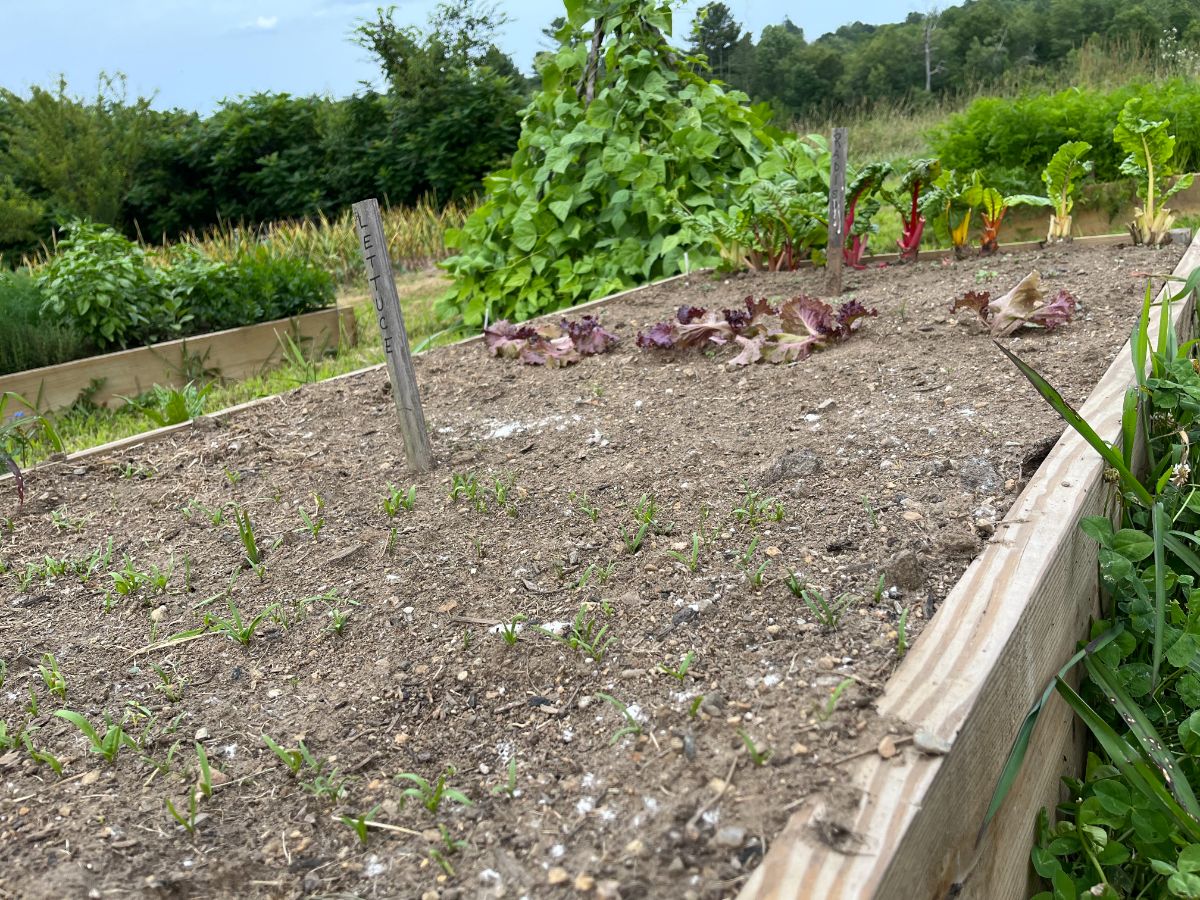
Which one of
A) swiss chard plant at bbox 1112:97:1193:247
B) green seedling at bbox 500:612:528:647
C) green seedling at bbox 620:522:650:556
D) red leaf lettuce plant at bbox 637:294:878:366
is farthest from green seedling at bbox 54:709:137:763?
swiss chard plant at bbox 1112:97:1193:247

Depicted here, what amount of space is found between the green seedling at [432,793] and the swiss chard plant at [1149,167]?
4.14 metres

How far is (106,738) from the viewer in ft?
4.70

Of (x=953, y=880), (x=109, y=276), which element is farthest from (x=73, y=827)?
(x=109, y=276)

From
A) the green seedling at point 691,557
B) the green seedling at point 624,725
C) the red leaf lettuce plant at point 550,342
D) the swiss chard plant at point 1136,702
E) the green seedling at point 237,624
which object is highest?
the red leaf lettuce plant at point 550,342

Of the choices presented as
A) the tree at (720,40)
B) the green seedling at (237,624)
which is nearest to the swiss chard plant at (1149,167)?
the green seedling at (237,624)

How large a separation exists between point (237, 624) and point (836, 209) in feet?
9.48

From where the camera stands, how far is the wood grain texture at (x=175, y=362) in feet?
14.8

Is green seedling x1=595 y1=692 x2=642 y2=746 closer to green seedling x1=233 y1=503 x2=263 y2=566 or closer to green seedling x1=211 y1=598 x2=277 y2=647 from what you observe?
green seedling x1=211 y1=598 x2=277 y2=647

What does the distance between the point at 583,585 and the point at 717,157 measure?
416cm

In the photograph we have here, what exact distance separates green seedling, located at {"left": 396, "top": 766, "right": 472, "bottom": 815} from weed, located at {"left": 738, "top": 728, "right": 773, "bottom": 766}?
0.40 metres

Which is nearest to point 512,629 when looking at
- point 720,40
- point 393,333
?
point 393,333

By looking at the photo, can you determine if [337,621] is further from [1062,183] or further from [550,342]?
[1062,183]

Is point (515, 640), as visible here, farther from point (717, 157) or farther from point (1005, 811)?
point (717, 157)

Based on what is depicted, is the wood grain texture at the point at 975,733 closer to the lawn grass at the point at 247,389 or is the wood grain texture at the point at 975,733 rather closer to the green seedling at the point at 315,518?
the green seedling at the point at 315,518
